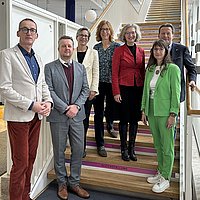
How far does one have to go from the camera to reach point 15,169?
7.05 ft

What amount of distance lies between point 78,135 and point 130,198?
83 centimetres

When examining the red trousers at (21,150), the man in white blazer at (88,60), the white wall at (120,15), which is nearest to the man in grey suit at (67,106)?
the man in white blazer at (88,60)

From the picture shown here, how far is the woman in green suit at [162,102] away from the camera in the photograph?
7.77 feet

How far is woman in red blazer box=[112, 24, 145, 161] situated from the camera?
2.67 metres

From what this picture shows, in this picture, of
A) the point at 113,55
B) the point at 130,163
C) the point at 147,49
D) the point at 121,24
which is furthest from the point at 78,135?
the point at 121,24

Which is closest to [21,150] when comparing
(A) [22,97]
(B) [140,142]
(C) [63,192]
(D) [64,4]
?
(A) [22,97]

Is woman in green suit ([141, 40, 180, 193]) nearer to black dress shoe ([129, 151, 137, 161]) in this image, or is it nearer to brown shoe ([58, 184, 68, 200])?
black dress shoe ([129, 151, 137, 161])

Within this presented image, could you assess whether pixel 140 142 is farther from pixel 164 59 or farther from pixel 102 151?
pixel 164 59

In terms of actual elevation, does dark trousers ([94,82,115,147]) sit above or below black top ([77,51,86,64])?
below

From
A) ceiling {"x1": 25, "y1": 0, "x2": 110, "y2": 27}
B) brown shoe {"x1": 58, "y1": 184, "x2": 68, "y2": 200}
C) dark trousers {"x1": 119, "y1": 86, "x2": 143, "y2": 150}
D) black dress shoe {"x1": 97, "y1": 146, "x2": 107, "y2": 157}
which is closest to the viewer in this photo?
brown shoe {"x1": 58, "y1": 184, "x2": 68, "y2": 200}

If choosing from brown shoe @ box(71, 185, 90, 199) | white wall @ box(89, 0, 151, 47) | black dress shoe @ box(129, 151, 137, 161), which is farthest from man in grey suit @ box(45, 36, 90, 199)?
white wall @ box(89, 0, 151, 47)

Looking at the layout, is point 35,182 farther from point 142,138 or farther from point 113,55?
point 113,55

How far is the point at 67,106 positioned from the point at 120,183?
950mm

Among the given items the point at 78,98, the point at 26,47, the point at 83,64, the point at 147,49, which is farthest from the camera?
the point at 147,49
